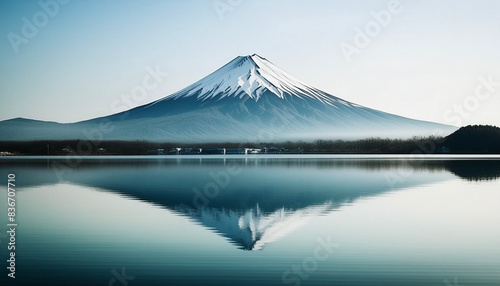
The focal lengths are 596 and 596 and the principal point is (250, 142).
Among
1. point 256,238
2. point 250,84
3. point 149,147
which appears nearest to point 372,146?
point 149,147

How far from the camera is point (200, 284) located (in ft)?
A: 25.7

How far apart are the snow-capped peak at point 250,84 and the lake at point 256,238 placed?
134 meters

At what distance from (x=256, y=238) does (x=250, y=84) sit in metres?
146

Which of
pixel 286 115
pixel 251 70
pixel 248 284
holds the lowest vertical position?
pixel 248 284

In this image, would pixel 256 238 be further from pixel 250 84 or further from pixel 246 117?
pixel 250 84

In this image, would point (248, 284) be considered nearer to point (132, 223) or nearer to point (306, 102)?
point (132, 223)

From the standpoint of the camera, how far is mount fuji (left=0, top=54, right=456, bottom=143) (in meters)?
134

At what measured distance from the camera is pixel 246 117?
144500 mm

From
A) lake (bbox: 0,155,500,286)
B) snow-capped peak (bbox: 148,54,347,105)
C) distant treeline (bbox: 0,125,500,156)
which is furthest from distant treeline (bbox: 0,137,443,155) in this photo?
lake (bbox: 0,155,500,286)

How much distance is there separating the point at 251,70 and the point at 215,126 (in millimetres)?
24289

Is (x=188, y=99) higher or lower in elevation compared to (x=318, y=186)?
higher

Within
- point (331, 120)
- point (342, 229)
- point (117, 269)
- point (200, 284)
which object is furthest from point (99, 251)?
point (331, 120)

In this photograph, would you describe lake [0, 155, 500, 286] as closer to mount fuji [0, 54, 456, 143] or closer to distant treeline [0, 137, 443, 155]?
distant treeline [0, 137, 443, 155]

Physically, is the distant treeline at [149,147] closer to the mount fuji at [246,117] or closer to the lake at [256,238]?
the mount fuji at [246,117]
